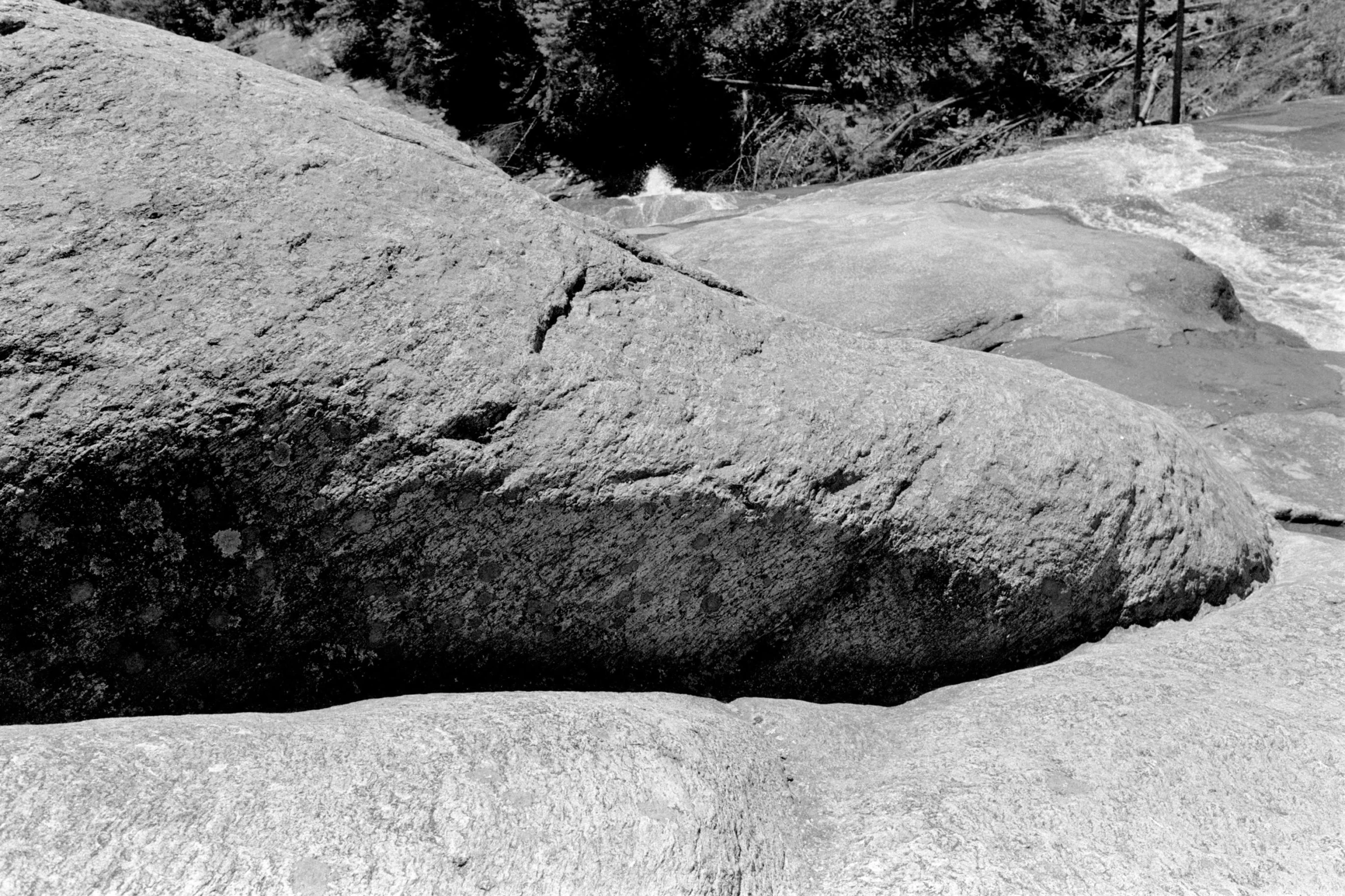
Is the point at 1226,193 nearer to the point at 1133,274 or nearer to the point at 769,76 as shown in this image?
the point at 1133,274

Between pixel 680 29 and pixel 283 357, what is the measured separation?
1206 cm

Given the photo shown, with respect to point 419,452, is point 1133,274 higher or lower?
lower

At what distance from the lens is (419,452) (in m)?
2.12

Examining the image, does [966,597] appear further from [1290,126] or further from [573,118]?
[573,118]

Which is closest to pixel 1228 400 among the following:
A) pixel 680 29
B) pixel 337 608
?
pixel 337 608

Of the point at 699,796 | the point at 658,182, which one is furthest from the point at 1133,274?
the point at 658,182

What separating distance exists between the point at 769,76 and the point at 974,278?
31.1 feet

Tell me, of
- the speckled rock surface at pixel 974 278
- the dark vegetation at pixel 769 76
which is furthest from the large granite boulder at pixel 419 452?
the dark vegetation at pixel 769 76

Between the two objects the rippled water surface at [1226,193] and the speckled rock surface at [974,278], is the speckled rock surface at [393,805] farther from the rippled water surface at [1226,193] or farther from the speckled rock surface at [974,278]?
the rippled water surface at [1226,193]

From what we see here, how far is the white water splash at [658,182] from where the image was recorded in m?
12.9

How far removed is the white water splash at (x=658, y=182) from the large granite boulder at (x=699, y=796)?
1104 centimetres

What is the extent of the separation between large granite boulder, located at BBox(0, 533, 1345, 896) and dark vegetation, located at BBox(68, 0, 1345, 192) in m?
10.6

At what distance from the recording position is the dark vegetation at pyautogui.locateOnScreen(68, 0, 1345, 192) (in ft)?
40.8

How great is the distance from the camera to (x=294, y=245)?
2197 mm
